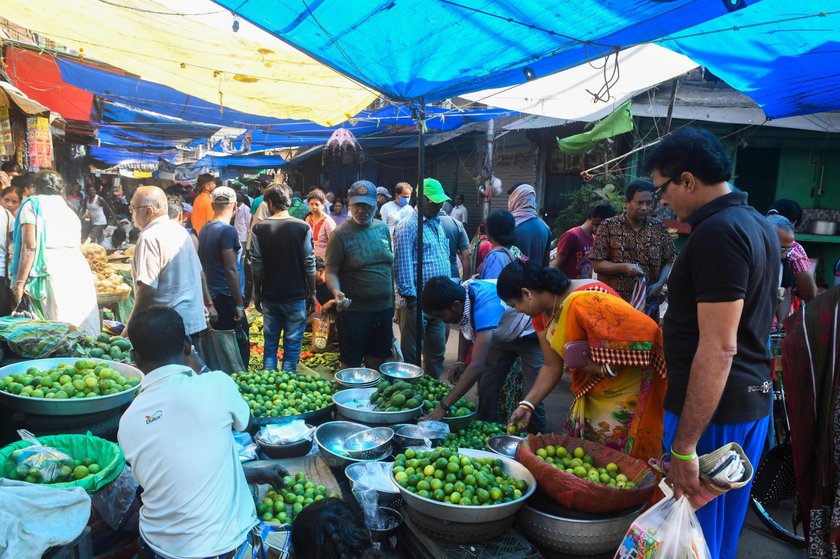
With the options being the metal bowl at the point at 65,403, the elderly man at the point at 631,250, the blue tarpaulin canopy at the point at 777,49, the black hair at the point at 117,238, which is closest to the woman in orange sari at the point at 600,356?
the elderly man at the point at 631,250

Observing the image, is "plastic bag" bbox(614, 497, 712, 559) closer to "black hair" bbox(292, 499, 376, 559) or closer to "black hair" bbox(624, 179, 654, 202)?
"black hair" bbox(292, 499, 376, 559)

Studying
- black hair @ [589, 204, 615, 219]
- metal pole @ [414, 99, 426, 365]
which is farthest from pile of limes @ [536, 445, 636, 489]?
black hair @ [589, 204, 615, 219]

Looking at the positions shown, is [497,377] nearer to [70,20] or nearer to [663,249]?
[663,249]

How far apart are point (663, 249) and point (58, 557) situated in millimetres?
4952

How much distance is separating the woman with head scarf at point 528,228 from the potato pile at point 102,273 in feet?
16.8

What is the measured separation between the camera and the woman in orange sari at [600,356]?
9.04ft

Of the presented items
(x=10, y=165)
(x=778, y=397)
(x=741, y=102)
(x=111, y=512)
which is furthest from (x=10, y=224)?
(x=741, y=102)

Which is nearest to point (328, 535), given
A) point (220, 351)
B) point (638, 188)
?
point (220, 351)

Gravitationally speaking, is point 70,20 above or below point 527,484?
Answer: above

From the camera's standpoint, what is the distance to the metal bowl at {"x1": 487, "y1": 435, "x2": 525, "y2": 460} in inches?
127

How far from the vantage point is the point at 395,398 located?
351 cm

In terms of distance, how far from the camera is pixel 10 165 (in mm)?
7645

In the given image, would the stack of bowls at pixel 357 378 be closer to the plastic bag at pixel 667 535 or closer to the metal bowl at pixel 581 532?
the metal bowl at pixel 581 532

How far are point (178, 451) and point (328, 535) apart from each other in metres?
0.68
